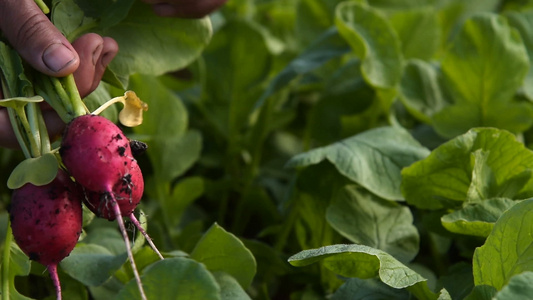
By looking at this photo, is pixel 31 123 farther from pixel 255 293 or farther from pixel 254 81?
pixel 254 81

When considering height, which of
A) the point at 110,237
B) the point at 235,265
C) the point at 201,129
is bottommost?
the point at 201,129

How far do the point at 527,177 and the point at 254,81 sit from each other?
0.62 metres

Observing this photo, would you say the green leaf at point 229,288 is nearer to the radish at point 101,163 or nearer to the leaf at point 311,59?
the radish at point 101,163

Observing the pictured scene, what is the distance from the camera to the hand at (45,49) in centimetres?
61

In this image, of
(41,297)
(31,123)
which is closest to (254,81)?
(41,297)

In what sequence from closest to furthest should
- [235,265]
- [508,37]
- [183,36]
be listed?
[235,265]
[183,36]
[508,37]

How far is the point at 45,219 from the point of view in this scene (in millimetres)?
593

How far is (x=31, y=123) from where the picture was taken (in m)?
0.62

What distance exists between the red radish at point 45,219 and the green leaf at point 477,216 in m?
0.40

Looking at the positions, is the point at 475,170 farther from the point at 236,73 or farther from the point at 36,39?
the point at 236,73

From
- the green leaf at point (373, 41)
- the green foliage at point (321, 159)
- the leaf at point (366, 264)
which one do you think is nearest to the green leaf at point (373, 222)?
the green foliage at point (321, 159)

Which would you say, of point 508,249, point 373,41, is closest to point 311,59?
point 373,41

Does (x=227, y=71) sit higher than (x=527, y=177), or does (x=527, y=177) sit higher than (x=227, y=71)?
(x=527, y=177)

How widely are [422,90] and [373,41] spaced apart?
132 mm
